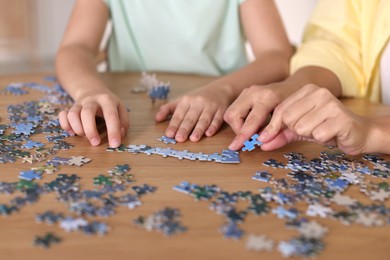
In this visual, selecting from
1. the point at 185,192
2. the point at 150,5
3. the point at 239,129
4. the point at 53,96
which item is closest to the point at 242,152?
the point at 239,129

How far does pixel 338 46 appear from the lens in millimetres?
1384

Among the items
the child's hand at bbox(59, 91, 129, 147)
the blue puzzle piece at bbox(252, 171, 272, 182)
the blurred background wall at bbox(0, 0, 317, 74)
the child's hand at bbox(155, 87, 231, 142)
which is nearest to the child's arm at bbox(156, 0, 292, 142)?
the child's hand at bbox(155, 87, 231, 142)

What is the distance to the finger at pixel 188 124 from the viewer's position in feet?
3.27

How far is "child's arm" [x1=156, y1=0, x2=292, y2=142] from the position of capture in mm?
1052

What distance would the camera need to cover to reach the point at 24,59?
16.2ft

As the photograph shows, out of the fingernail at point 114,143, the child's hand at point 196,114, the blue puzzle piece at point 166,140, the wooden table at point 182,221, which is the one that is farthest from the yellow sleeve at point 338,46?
the fingernail at point 114,143

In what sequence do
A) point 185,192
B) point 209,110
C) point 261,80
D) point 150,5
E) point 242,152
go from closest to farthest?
point 185,192 < point 242,152 < point 209,110 < point 261,80 < point 150,5

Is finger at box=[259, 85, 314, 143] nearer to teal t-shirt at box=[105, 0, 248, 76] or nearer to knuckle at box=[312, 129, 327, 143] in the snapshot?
knuckle at box=[312, 129, 327, 143]

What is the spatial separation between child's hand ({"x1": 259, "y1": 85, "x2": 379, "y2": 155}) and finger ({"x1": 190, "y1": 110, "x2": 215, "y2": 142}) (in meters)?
0.14

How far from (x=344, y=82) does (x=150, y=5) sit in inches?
28.9

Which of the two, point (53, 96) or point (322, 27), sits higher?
point (322, 27)

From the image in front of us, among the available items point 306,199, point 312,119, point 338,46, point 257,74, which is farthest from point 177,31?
point 306,199

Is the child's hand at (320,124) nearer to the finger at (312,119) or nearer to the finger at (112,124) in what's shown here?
the finger at (312,119)

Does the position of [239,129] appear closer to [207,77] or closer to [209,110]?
[209,110]
